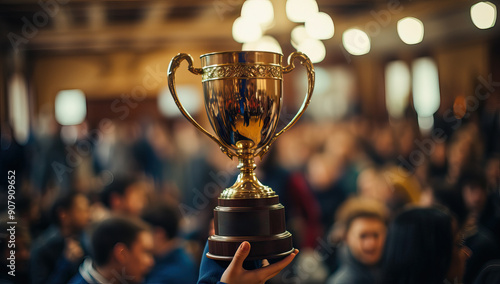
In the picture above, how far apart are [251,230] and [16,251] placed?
1.99m

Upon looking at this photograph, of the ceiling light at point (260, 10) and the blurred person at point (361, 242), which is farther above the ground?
the ceiling light at point (260, 10)

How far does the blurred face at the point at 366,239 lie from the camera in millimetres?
2289

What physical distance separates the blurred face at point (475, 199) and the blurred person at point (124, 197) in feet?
5.80

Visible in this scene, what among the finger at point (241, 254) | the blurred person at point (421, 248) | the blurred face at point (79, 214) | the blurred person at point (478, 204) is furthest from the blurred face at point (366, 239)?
the finger at point (241, 254)

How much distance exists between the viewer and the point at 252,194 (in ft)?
3.14

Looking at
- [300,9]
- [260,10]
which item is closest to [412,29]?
[300,9]

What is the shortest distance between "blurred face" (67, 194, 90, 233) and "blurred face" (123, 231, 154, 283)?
70 centimetres

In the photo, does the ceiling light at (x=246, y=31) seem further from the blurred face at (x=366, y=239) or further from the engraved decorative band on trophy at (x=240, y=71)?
the engraved decorative band on trophy at (x=240, y=71)

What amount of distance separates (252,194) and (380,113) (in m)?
7.28

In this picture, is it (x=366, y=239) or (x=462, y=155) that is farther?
(x=462, y=155)

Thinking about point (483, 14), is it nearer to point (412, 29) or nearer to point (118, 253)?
point (412, 29)

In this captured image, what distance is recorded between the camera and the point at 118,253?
1950 millimetres

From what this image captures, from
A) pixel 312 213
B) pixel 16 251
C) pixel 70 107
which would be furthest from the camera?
pixel 70 107

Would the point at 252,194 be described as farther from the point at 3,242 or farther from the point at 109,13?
the point at 109,13
